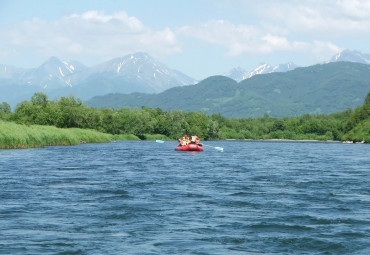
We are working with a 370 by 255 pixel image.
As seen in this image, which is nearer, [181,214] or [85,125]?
[181,214]

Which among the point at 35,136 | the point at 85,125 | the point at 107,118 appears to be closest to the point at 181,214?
the point at 35,136

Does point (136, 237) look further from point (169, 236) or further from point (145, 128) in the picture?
point (145, 128)

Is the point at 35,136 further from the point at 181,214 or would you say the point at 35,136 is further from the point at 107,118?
the point at 107,118

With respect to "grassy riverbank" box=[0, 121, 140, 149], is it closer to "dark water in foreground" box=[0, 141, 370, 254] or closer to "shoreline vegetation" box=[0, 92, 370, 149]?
"shoreline vegetation" box=[0, 92, 370, 149]

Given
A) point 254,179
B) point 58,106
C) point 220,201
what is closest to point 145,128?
point 58,106

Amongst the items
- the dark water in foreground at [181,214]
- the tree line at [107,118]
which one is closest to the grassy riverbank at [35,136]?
the tree line at [107,118]

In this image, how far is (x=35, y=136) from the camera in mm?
81000

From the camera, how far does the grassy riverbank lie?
7200cm

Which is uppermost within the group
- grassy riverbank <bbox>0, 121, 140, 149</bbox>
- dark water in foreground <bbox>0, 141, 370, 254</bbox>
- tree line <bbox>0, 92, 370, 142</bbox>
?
tree line <bbox>0, 92, 370, 142</bbox>

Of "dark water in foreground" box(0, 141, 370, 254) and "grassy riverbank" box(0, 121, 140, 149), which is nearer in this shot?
"dark water in foreground" box(0, 141, 370, 254)

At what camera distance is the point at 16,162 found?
171 ft

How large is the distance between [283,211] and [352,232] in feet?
16.9

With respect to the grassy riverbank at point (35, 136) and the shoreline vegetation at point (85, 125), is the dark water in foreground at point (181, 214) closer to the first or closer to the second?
the grassy riverbank at point (35, 136)

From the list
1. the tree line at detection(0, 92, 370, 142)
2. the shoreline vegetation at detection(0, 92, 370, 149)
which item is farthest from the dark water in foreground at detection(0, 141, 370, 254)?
the tree line at detection(0, 92, 370, 142)
